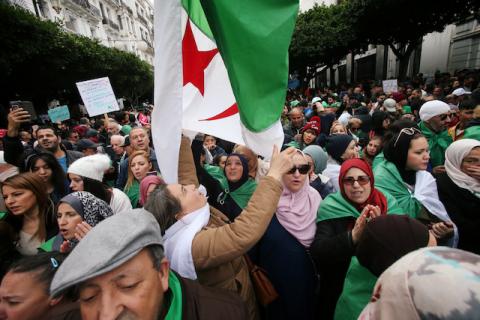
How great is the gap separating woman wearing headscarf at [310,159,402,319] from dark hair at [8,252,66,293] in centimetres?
151

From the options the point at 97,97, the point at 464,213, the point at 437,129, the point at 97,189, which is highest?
the point at 97,97

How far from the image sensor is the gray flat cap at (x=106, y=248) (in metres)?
0.86

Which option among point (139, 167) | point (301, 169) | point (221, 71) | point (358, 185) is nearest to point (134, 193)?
point (139, 167)

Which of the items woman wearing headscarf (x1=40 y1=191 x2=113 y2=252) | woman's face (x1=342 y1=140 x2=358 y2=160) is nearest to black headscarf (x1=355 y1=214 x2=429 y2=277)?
woman wearing headscarf (x1=40 y1=191 x2=113 y2=252)

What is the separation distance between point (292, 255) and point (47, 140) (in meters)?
3.61

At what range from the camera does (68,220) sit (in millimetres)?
1875

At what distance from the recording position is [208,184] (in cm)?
255

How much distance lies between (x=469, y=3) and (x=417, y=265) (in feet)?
61.7

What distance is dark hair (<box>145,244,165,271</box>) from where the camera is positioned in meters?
1.03

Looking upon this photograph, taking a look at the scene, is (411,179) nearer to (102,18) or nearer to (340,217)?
(340,217)

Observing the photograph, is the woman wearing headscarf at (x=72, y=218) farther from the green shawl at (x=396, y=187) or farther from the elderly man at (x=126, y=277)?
the green shawl at (x=396, y=187)

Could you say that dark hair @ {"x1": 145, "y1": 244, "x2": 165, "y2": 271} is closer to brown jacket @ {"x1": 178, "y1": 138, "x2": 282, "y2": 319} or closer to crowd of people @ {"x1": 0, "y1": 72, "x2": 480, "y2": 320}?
crowd of people @ {"x1": 0, "y1": 72, "x2": 480, "y2": 320}

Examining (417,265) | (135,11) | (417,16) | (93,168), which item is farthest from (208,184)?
(135,11)

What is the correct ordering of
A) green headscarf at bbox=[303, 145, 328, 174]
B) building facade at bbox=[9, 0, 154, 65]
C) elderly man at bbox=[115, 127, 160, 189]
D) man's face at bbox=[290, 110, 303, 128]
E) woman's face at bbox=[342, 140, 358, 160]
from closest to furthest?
1. green headscarf at bbox=[303, 145, 328, 174]
2. woman's face at bbox=[342, 140, 358, 160]
3. elderly man at bbox=[115, 127, 160, 189]
4. man's face at bbox=[290, 110, 303, 128]
5. building facade at bbox=[9, 0, 154, 65]
